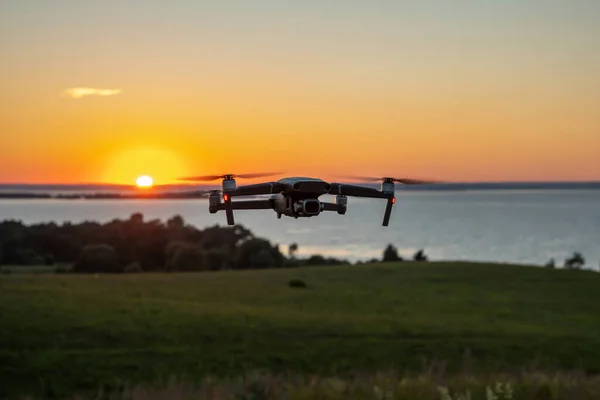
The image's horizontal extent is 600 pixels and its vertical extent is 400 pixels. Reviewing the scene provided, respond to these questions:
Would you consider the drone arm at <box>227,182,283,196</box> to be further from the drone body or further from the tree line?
the tree line

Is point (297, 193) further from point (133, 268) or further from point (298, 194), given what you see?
point (133, 268)

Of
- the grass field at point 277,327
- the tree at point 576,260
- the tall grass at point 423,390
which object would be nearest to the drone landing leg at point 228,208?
the tall grass at point 423,390

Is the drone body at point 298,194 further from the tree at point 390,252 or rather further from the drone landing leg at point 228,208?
the tree at point 390,252

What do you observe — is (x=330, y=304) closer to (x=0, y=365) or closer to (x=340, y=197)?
(x=0, y=365)

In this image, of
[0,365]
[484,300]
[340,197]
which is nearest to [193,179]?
[340,197]

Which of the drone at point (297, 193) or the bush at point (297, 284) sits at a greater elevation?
the drone at point (297, 193)

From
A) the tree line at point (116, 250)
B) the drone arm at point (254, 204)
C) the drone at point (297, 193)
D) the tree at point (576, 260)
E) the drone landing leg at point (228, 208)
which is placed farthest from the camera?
the tree at point (576, 260)
